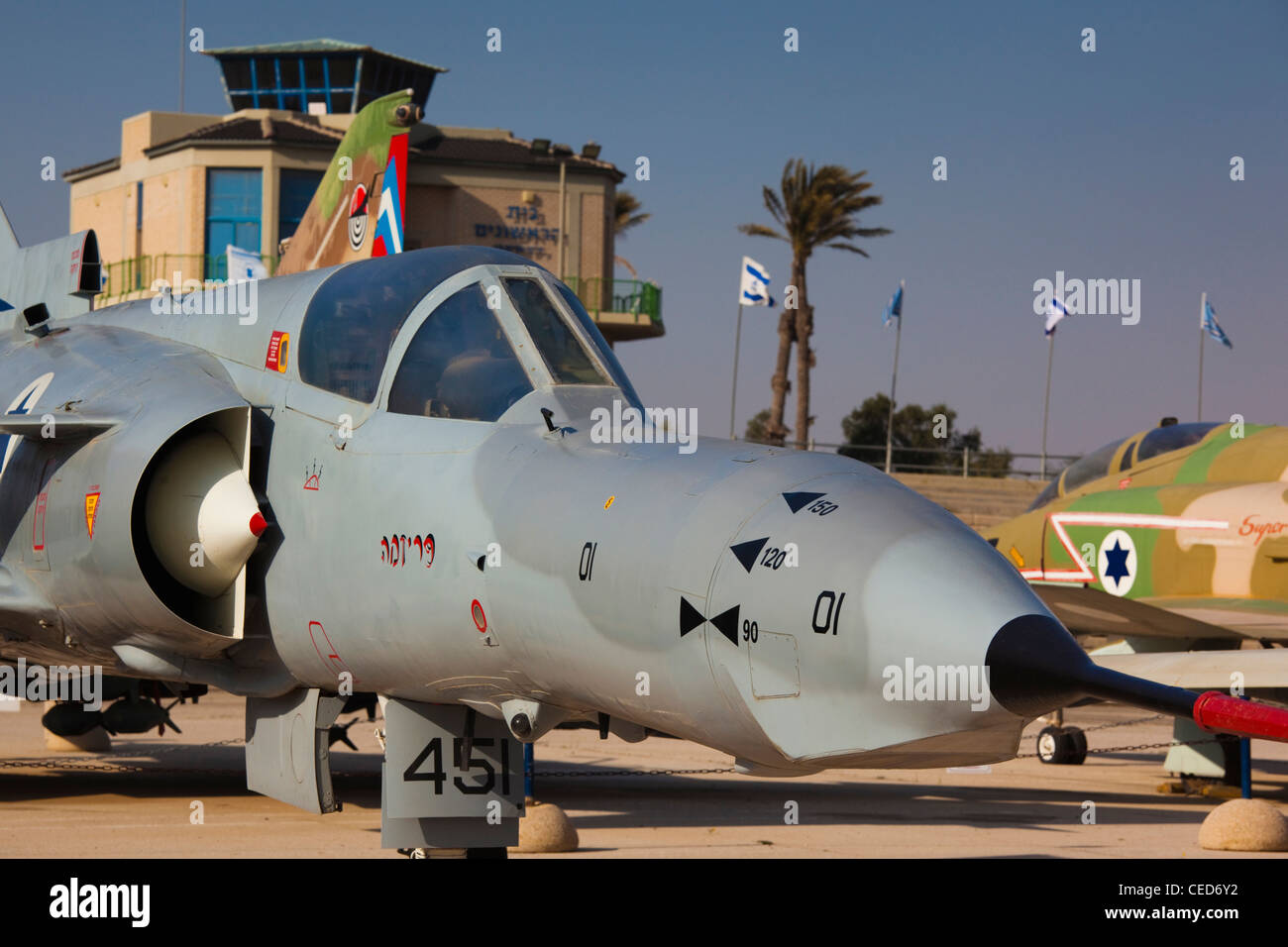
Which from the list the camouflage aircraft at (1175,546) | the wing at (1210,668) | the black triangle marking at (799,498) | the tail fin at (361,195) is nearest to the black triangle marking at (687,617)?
the black triangle marking at (799,498)

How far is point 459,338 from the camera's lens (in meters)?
6.62

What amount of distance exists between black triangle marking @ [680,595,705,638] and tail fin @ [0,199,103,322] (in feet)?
25.0

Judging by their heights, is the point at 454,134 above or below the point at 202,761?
above

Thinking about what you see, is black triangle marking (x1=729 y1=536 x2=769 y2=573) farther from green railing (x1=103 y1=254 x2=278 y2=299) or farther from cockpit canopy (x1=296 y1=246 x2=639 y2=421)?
green railing (x1=103 y1=254 x2=278 y2=299)

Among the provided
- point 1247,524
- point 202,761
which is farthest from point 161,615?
point 1247,524

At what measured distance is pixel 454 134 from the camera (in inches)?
1982

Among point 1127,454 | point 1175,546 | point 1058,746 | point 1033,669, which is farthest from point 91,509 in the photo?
point 1058,746

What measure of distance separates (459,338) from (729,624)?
2609 millimetres

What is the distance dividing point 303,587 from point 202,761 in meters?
10.5

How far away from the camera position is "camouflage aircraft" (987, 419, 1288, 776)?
14414mm

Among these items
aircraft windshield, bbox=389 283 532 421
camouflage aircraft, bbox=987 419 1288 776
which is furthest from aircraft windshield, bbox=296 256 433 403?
camouflage aircraft, bbox=987 419 1288 776

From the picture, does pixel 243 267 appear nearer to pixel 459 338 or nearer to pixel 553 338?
pixel 459 338

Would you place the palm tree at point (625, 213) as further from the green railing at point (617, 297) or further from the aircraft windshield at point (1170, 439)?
the aircraft windshield at point (1170, 439)
